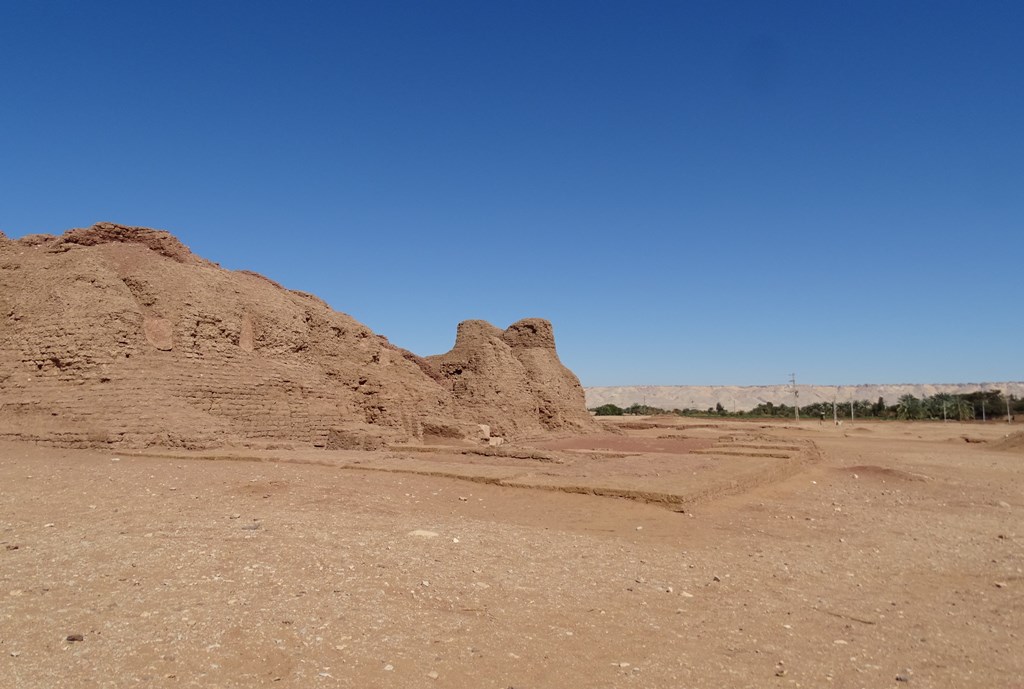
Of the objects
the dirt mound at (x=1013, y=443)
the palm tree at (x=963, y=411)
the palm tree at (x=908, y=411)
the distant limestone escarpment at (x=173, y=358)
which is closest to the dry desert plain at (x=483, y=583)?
the distant limestone escarpment at (x=173, y=358)

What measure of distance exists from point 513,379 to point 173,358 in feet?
44.8

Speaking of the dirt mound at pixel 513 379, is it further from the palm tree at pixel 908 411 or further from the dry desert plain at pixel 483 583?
the palm tree at pixel 908 411

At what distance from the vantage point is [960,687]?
407 centimetres

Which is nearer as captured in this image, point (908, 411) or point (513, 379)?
point (513, 379)

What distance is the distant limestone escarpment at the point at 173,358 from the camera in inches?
553

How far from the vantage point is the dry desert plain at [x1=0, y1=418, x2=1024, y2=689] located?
4.05 meters

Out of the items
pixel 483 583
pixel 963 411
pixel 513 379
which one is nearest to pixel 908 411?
pixel 963 411

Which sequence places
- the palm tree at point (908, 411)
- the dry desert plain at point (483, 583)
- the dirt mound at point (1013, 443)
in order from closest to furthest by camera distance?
the dry desert plain at point (483, 583), the dirt mound at point (1013, 443), the palm tree at point (908, 411)

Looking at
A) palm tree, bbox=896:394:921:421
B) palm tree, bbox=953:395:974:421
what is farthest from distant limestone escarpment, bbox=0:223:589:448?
palm tree, bbox=953:395:974:421

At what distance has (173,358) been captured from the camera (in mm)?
15719

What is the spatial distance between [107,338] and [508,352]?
15.6 metres

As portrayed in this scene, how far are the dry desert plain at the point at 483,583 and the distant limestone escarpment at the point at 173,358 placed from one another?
2.89 metres

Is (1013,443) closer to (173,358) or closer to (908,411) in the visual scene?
(173,358)

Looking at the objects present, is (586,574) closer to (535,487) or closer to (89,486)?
(535,487)
